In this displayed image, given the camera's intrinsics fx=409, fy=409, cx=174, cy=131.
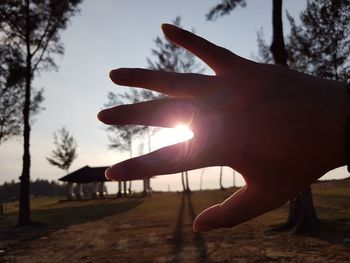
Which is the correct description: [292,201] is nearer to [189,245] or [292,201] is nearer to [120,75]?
[189,245]

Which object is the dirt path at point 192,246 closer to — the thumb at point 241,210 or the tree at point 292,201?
the tree at point 292,201

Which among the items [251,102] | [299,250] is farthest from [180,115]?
[299,250]

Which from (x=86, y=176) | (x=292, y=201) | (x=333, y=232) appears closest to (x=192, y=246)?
(x=333, y=232)

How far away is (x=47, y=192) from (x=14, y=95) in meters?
97.1

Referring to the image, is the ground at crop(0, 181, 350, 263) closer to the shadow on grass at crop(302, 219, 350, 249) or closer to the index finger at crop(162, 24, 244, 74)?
the shadow on grass at crop(302, 219, 350, 249)

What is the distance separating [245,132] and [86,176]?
47.5m

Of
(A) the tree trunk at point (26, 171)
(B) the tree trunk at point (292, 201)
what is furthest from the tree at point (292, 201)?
(A) the tree trunk at point (26, 171)

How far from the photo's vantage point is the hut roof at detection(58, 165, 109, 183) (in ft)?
153

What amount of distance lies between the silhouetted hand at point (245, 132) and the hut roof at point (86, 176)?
4517 cm

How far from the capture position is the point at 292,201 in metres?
13.1

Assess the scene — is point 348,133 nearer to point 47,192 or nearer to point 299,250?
point 299,250

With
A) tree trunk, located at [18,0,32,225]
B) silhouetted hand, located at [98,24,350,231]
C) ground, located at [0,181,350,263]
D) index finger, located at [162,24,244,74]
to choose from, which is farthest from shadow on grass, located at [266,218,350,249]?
tree trunk, located at [18,0,32,225]

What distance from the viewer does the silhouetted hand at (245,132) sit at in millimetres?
1633

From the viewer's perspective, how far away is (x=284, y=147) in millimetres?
1644
